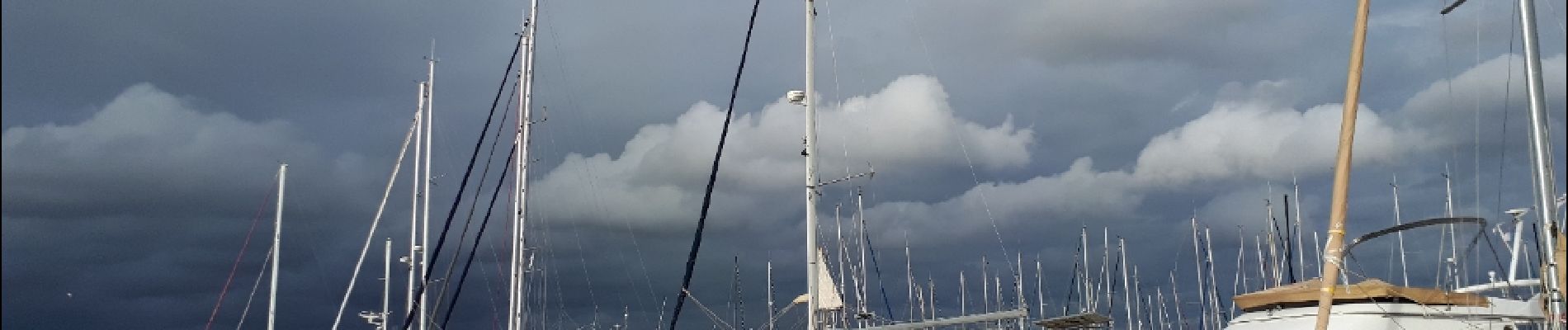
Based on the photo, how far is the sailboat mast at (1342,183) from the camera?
1616 cm

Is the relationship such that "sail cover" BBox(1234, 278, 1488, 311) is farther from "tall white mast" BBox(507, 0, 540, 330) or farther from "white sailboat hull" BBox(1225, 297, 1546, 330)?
"tall white mast" BBox(507, 0, 540, 330)

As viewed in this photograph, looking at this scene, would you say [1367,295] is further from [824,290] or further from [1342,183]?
[824,290]

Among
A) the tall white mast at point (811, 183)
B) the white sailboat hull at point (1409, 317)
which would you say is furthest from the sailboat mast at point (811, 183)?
the white sailboat hull at point (1409, 317)

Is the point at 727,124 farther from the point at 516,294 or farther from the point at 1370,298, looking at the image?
the point at 1370,298

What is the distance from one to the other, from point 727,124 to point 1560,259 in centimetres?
1673

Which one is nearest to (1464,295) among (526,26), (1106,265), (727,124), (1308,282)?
(1308,282)

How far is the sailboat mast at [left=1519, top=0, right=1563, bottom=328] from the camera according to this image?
54.2ft

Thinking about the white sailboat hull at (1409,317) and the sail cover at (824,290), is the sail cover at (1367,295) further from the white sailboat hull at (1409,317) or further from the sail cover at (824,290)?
the sail cover at (824,290)

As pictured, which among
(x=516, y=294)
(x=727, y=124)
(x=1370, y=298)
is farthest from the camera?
(x=516, y=294)

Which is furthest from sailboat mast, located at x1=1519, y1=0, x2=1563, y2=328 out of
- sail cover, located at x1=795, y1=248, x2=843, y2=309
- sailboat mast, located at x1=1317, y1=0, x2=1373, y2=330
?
sail cover, located at x1=795, y1=248, x2=843, y2=309

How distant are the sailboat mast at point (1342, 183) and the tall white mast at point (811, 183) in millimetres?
10177

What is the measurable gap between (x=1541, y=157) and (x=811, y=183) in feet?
41.9

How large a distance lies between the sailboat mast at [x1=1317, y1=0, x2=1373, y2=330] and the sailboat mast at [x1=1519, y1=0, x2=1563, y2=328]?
2.60 metres

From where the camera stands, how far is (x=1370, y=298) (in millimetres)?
22000
